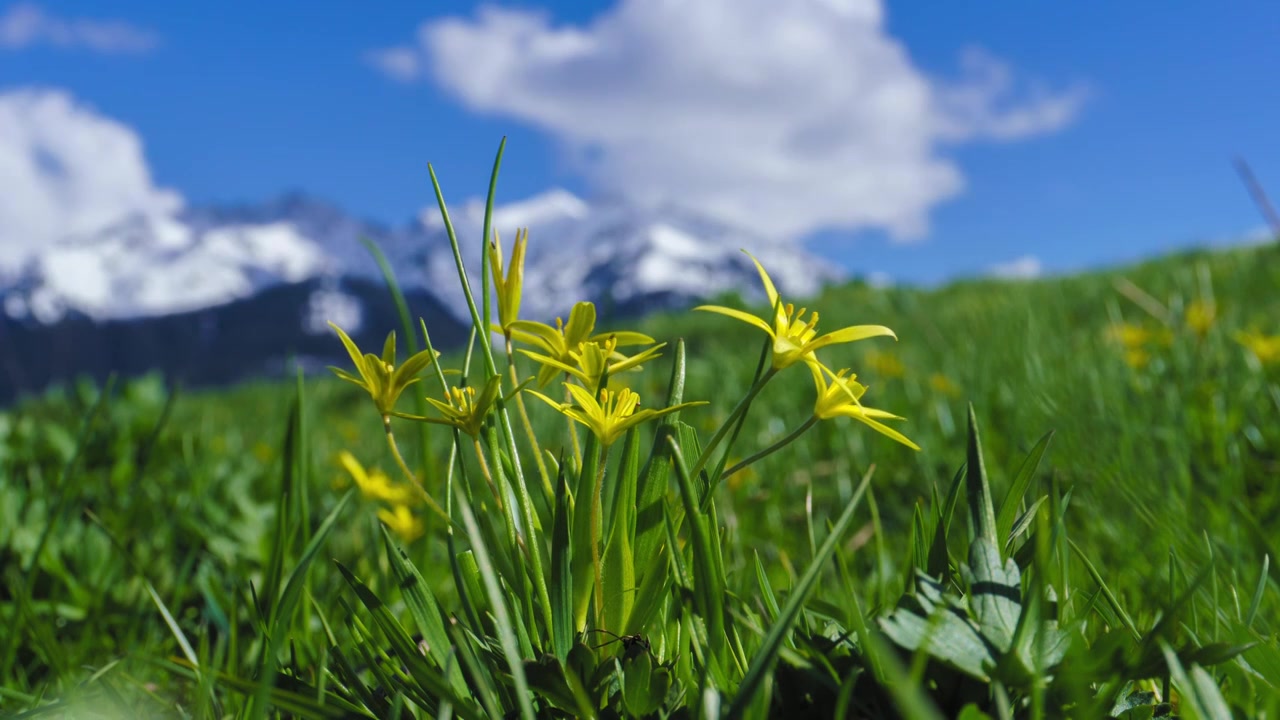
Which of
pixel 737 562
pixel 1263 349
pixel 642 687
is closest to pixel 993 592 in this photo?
pixel 642 687

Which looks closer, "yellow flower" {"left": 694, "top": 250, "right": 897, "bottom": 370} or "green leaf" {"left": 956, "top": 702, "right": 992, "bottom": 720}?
"green leaf" {"left": 956, "top": 702, "right": 992, "bottom": 720}

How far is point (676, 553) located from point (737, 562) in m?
0.97

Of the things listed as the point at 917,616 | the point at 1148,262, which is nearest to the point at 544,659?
the point at 917,616

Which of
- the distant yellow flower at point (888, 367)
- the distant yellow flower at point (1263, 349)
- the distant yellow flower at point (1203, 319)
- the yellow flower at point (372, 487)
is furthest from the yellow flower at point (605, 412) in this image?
the distant yellow flower at point (888, 367)

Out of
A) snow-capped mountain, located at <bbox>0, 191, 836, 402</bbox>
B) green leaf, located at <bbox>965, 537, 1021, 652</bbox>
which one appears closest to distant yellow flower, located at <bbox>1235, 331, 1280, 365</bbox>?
green leaf, located at <bbox>965, 537, 1021, 652</bbox>

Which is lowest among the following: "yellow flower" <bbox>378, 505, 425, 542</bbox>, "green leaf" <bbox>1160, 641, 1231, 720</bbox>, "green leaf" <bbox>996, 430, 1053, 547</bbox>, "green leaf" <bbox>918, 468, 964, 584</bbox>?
"yellow flower" <bbox>378, 505, 425, 542</bbox>

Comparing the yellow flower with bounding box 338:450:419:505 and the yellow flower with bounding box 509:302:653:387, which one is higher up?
the yellow flower with bounding box 509:302:653:387

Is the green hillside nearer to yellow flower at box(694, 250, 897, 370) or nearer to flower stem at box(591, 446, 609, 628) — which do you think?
flower stem at box(591, 446, 609, 628)

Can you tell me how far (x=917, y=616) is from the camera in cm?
68

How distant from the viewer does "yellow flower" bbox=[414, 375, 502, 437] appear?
0.75m

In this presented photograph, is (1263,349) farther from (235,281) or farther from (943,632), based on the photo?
(235,281)

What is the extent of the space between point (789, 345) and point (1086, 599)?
0.48m

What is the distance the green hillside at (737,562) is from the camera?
0.69 m

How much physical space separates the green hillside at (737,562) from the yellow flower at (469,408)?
7 cm
